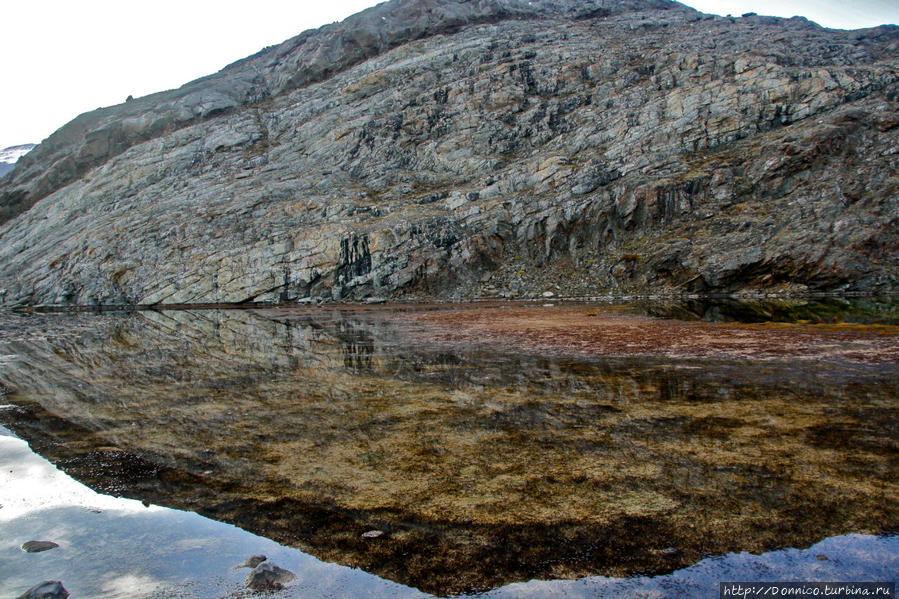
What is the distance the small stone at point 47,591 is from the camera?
4020 mm

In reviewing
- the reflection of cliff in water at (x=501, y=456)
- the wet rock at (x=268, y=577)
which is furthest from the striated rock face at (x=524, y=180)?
the wet rock at (x=268, y=577)

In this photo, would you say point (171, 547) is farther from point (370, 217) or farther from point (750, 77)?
point (750, 77)

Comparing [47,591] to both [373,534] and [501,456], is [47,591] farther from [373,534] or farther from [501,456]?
[501,456]

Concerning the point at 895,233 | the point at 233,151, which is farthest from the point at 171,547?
the point at 233,151

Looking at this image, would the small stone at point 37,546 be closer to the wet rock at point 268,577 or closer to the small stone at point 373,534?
the wet rock at point 268,577

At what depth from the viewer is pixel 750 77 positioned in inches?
2371

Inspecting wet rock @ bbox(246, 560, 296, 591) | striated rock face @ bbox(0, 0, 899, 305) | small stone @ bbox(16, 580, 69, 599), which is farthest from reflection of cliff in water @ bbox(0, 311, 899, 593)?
striated rock face @ bbox(0, 0, 899, 305)

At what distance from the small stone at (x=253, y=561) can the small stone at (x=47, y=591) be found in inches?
53.3

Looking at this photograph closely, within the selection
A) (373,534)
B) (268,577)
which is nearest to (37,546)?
(268,577)

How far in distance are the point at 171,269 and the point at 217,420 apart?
2601 inches

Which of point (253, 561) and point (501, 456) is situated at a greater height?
point (253, 561)

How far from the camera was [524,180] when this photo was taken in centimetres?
6406

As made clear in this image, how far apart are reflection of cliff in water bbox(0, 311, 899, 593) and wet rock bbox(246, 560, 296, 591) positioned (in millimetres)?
490

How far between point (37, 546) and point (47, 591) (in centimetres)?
128
